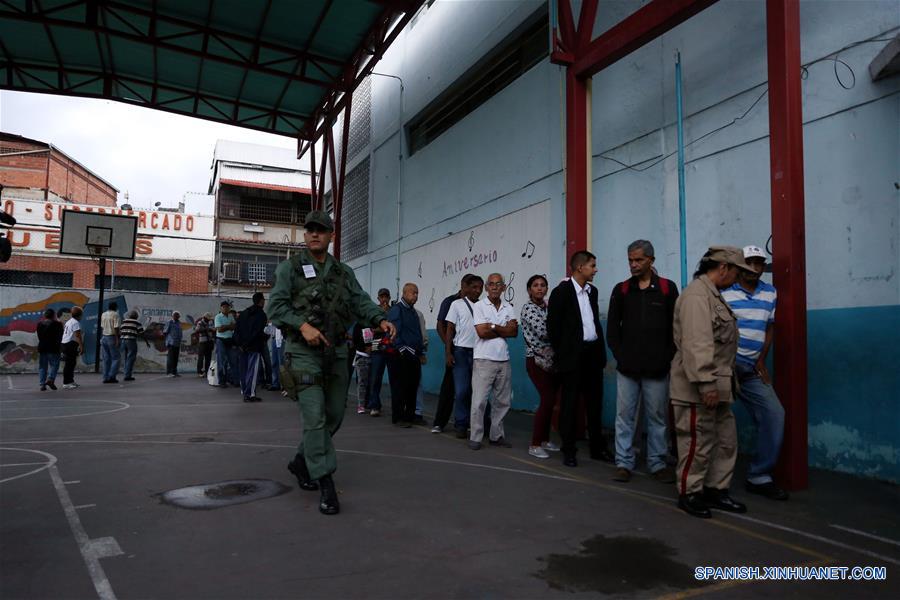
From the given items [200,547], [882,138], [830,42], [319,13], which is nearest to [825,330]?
[882,138]

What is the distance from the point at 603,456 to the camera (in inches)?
227

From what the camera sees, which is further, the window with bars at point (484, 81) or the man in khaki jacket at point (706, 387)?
the window with bars at point (484, 81)

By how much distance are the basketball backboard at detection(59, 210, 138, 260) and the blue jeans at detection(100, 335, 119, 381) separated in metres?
6.31

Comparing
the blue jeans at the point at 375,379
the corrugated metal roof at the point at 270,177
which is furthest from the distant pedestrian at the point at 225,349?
the corrugated metal roof at the point at 270,177

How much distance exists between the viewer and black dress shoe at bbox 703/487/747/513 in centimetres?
406

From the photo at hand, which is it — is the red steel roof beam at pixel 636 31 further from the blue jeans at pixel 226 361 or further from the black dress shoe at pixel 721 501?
the blue jeans at pixel 226 361

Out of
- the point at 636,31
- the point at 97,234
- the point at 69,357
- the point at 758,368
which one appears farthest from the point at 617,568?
the point at 97,234

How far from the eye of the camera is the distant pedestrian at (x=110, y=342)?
14.0 metres

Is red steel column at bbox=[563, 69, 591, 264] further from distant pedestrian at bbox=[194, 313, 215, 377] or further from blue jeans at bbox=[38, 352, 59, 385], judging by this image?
distant pedestrian at bbox=[194, 313, 215, 377]

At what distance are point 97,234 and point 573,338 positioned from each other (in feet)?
62.5

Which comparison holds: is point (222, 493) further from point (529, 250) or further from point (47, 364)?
point (47, 364)

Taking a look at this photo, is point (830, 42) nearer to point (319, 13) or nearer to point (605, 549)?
point (605, 549)

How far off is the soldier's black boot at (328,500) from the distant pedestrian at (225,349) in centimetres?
924

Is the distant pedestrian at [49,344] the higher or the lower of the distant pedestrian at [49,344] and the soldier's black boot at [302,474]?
the higher
